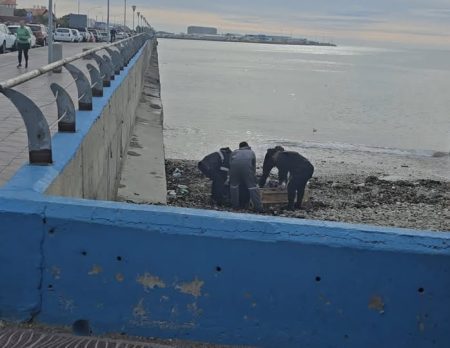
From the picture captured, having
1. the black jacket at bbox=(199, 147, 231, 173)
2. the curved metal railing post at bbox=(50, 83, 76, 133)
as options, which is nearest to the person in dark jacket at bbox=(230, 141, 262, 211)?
the black jacket at bbox=(199, 147, 231, 173)

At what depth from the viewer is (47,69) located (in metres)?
4.99

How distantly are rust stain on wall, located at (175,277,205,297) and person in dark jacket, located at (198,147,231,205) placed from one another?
32.6 ft

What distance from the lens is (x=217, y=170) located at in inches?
530

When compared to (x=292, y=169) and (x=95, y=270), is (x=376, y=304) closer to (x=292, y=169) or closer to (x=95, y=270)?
(x=95, y=270)

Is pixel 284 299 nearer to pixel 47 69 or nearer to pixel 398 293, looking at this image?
pixel 398 293

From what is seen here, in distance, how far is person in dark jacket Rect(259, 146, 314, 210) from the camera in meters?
13.2

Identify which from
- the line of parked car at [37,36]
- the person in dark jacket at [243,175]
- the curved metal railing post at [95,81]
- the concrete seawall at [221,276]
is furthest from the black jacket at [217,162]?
the line of parked car at [37,36]

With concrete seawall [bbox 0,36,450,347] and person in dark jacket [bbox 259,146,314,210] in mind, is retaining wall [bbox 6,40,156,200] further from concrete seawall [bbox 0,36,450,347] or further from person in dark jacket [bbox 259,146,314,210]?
person in dark jacket [bbox 259,146,314,210]

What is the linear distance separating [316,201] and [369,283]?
1249 centimetres

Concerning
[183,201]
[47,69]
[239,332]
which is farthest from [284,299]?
[183,201]

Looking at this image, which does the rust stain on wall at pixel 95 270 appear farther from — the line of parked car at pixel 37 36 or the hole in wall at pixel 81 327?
the line of parked car at pixel 37 36

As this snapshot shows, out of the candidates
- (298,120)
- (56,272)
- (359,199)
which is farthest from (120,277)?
(298,120)

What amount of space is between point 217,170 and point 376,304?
10229 millimetres

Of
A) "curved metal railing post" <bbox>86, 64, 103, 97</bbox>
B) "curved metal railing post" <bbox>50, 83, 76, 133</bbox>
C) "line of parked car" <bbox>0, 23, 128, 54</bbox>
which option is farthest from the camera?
"line of parked car" <bbox>0, 23, 128, 54</bbox>
